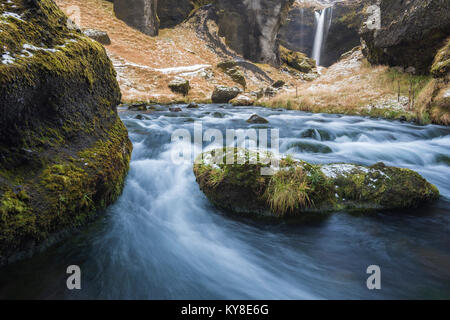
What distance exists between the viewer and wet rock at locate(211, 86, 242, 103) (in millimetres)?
19531

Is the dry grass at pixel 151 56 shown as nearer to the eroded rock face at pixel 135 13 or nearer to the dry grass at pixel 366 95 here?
the eroded rock face at pixel 135 13

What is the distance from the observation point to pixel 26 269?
1.93m

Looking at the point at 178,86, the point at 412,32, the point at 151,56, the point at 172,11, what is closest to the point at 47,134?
the point at 412,32

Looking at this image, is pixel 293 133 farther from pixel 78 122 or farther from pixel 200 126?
pixel 78 122

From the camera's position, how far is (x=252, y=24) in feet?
135

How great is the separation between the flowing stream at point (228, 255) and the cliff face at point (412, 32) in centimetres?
1022

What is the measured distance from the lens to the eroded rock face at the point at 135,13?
31484 millimetres

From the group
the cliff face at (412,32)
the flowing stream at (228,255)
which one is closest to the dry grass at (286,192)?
the flowing stream at (228,255)

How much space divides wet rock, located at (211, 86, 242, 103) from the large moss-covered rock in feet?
54.9

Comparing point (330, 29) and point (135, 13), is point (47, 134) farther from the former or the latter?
point (330, 29)

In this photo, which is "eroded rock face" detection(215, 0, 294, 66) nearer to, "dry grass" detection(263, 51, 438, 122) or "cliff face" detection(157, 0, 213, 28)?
"cliff face" detection(157, 0, 213, 28)

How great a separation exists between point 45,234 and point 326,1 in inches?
4343

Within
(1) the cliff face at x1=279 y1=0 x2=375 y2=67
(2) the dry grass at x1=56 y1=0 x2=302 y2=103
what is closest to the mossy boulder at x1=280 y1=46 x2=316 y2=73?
(2) the dry grass at x1=56 y1=0 x2=302 y2=103

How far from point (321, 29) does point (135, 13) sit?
51661mm
